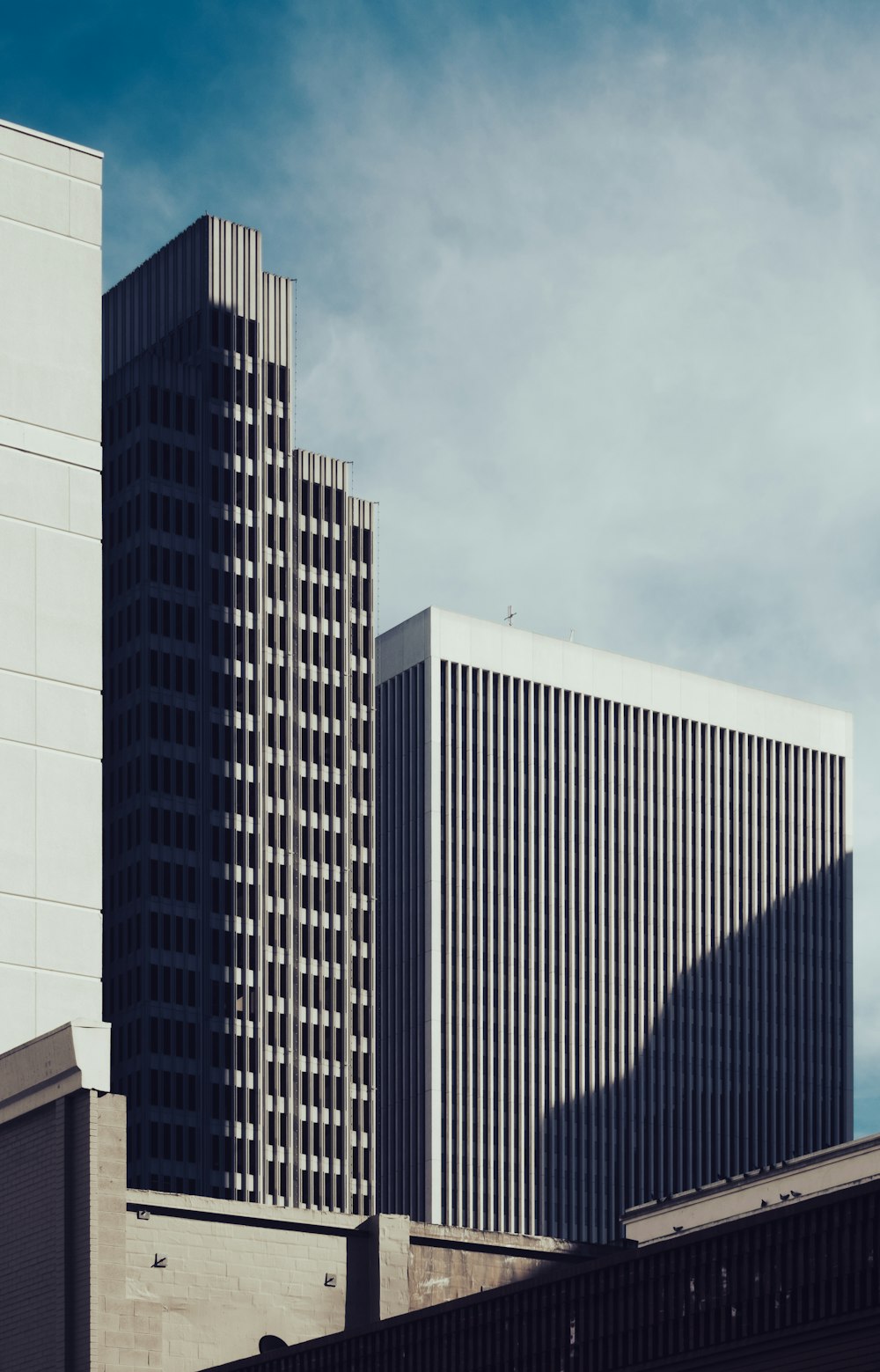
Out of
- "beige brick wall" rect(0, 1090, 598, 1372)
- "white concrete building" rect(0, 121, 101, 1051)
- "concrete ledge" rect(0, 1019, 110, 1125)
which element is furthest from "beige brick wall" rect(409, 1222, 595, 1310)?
"white concrete building" rect(0, 121, 101, 1051)

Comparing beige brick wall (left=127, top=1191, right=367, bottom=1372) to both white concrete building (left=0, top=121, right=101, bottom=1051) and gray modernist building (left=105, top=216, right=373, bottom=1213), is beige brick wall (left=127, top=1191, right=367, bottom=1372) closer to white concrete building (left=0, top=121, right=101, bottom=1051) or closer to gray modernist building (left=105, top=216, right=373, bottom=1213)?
white concrete building (left=0, top=121, right=101, bottom=1051)

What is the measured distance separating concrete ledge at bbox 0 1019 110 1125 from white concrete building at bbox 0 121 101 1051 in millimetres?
19809

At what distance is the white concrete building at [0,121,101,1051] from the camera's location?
9294cm

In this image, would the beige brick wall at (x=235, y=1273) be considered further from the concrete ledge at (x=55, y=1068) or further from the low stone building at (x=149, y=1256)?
the concrete ledge at (x=55, y=1068)

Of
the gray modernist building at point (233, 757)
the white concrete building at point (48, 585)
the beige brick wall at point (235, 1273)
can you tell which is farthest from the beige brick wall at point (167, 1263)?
the gray modernist building at point (233, 757)

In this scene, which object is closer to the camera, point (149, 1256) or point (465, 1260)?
point (149, 1256)

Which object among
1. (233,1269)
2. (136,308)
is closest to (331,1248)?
(233,1269)

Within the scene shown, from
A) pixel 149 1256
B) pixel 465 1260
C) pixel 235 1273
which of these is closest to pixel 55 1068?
pixel 149 1256

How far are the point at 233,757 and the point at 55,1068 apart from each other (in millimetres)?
114949

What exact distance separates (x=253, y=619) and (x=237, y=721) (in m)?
7.92

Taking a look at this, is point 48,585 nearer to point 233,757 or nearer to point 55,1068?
point 55,1068

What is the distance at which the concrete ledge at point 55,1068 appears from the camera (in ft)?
220

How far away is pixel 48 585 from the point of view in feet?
318

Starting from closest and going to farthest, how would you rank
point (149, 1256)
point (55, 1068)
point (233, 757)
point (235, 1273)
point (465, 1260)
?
point (55, 1068) → point (149, 1256) → point (235, 1273) → point (465, 1260) → point (233, 757)
